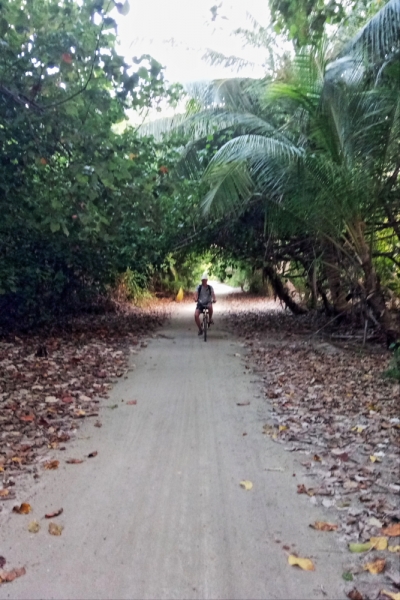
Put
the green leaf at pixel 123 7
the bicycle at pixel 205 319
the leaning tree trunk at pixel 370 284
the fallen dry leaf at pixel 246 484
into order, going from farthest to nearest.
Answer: the bicycle at pixel 205 319
the leaning tree trunk at pixel 370 284
the green leaf at pixel 123 7
the fallen dry leaf at pixel 246 484

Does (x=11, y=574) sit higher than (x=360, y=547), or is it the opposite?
(x=360, y=547)

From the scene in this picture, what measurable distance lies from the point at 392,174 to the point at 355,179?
48.7 inches

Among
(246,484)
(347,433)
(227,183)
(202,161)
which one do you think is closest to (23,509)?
(246,484)

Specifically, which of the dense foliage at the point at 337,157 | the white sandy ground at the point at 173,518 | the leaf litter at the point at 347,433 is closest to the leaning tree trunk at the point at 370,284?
the dense foliage at the point at 337,157

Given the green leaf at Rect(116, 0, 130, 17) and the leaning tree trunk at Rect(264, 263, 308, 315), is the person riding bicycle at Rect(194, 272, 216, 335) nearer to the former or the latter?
the leaning tree trunk at Rect(264, 263, 308, 315)

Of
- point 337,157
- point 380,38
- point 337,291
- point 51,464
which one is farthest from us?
point 337,291

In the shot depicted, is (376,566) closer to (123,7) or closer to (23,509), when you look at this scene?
(23,509)

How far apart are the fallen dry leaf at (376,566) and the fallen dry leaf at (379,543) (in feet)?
0.57

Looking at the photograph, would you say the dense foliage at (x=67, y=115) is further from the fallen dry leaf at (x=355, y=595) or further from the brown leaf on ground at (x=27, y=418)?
the fallen dry leaf at (x=355, y=595)

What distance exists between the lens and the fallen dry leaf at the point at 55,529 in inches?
170

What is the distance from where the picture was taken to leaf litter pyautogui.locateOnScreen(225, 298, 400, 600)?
13.9ft

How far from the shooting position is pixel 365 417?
7.25m

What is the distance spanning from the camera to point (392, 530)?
428 cm

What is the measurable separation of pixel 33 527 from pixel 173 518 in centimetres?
102
